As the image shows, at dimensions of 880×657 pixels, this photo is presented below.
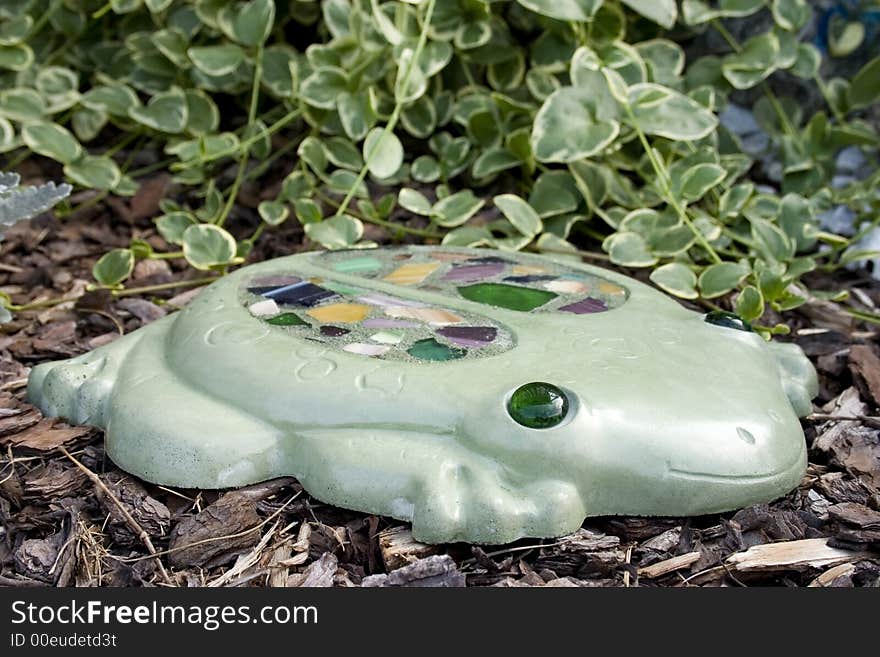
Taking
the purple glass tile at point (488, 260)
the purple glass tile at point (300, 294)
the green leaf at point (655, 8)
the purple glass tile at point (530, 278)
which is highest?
the green leaf at point (655, 8)

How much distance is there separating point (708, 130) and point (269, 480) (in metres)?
1.26

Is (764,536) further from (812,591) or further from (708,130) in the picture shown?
(708,130)

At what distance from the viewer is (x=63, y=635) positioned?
1.31m

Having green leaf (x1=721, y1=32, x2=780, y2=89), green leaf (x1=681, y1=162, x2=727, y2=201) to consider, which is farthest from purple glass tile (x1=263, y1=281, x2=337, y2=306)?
green leaf (x1=721, y1=32, x2=780, y2=89)

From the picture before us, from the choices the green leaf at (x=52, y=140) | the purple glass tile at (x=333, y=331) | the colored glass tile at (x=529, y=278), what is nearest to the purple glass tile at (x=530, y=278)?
the colored glass tile at (x=529, y=278)

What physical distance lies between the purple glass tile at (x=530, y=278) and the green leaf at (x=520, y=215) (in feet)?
1.30

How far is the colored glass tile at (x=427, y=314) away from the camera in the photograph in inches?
70.5

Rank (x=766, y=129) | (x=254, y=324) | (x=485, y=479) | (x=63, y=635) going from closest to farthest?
(x=63, y=635) < (x=485, y=479) < (x=254, y=324) < (x=766, y=129)

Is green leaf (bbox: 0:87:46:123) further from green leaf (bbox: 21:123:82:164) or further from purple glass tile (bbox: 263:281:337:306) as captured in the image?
purple glass tile (bbox: 263:281:337:306)

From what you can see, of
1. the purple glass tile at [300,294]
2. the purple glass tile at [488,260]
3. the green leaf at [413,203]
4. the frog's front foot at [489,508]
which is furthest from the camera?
the green leaf at [413,203]

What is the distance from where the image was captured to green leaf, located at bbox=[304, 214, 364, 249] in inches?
93.3

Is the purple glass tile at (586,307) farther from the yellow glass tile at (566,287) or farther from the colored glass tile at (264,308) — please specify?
the colored glass tile at (264,308)

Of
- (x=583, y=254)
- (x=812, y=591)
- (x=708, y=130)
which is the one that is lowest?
(x=583, y=254)

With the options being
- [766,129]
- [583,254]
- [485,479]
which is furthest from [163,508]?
[766,129]
